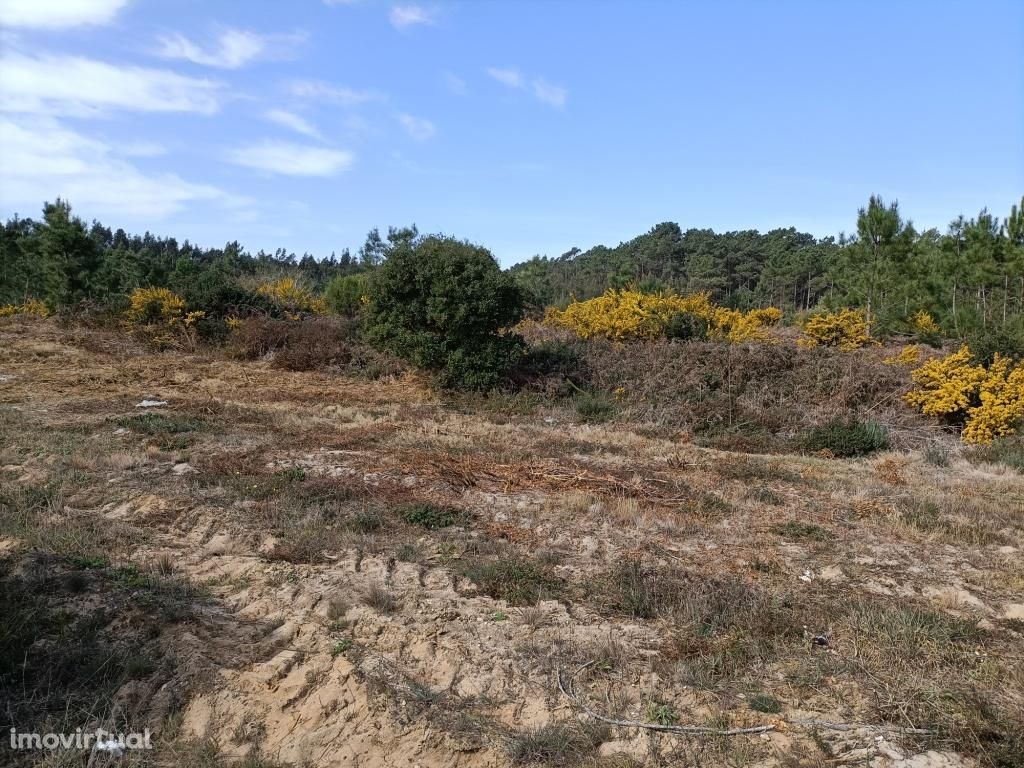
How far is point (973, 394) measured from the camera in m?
12.1

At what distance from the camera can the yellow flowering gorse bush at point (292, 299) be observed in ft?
78.2

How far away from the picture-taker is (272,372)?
17.5 meters

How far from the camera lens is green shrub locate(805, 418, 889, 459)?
36.0ft

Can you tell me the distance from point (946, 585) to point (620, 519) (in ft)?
9.19

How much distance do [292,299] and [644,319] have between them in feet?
46.5

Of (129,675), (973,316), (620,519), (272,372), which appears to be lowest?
(129,675)

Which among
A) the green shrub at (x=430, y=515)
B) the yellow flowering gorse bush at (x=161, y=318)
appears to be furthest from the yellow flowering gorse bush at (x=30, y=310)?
the green shrub at (x=430, y=515)

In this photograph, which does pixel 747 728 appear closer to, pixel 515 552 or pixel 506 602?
pixel 506 602

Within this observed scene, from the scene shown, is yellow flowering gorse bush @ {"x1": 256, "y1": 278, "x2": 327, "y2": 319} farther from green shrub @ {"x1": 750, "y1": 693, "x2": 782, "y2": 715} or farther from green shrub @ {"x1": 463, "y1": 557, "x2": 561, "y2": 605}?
green shrub @ {"x1": 750, "y1": 693, "x2": 782, "y2": 715}

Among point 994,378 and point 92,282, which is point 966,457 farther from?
point 92,282

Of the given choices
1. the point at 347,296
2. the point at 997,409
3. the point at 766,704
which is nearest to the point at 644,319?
the point at 997,409

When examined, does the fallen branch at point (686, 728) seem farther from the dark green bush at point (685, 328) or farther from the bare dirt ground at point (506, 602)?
the dark green bush at point (685, 328)

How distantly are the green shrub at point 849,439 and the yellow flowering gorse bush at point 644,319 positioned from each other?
18.7ft

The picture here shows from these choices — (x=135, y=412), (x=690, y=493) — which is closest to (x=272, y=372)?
(x=135, y=412)
